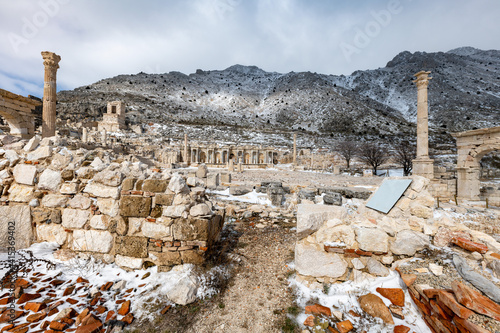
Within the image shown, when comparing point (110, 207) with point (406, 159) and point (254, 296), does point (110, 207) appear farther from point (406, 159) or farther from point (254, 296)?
point (406, 159)

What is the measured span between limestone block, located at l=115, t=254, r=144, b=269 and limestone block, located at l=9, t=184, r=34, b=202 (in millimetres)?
1911

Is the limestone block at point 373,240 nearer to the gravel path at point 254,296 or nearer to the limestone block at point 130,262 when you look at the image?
the gravel path at point 254,296

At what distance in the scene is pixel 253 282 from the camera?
9.98 ft

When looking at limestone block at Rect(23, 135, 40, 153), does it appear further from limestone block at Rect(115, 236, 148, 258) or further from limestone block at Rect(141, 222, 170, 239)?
limestone block at Rect(141, 222, 170, 239)

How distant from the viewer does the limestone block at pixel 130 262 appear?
3.12 m

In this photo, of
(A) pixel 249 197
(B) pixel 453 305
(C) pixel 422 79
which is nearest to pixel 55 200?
(B) pixel 453 305

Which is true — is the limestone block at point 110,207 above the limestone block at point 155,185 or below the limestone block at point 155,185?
below

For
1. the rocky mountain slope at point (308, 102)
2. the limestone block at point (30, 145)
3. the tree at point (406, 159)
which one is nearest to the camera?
the limestone block at point (30, 145)

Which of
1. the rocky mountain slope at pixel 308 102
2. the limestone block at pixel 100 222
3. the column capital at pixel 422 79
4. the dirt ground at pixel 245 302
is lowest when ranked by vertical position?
the dirt ground at pixel 245 302

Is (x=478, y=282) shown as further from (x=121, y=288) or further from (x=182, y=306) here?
(x=121, y=288)

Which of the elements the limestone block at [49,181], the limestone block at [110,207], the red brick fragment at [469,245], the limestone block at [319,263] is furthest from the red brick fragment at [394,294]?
the limestone block at [49,181]

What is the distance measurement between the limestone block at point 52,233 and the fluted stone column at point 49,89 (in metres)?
15.1

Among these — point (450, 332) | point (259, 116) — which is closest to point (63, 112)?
point (259, 116)

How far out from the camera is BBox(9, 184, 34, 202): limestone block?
3.36 m
